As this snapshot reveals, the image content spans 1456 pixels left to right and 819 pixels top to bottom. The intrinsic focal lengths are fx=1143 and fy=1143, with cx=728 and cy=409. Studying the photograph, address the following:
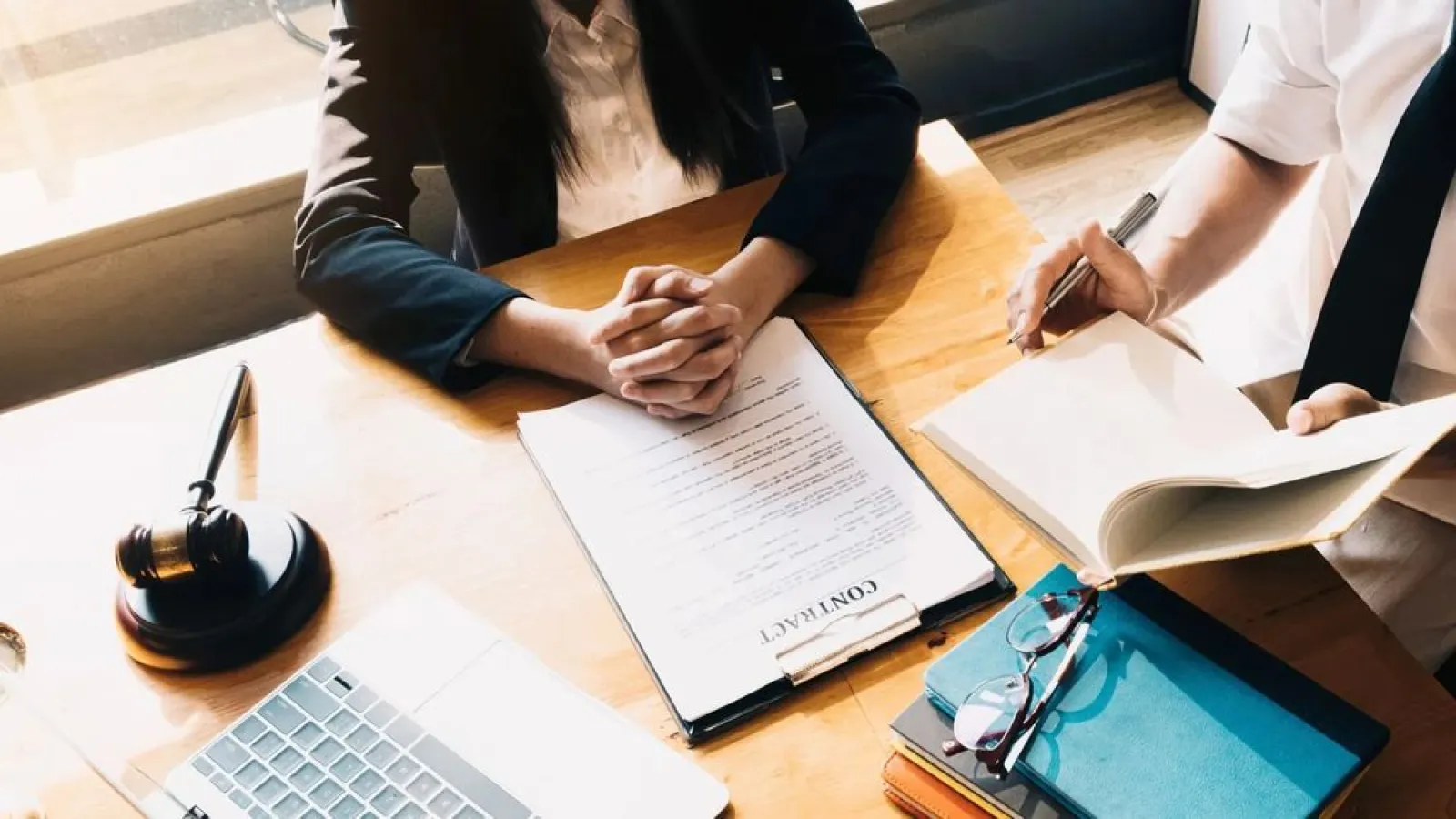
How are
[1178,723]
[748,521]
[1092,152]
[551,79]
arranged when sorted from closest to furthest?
[1178,723], [748,521], [551,79], [1092,152]

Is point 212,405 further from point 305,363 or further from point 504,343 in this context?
point 504,343

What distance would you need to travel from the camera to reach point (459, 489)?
2.98ft

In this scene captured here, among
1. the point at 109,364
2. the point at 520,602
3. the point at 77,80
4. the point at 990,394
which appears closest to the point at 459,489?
the point at 520,602

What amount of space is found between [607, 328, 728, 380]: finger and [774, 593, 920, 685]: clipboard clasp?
0.26 m

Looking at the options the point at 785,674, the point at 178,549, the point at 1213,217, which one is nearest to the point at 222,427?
the point at 178,549

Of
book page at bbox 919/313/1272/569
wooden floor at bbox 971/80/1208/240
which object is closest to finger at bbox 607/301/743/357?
book page at bbox 919/313/1272/569

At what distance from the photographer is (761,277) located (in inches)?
39.8

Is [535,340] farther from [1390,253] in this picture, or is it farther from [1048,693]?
[1390,253]

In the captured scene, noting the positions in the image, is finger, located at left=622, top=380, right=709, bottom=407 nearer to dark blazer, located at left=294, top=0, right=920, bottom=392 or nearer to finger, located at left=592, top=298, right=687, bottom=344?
finger, located at left=592, top=298, right=687, bottom=344

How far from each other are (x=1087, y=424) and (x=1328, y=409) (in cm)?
14

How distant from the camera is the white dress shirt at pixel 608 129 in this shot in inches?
48.6

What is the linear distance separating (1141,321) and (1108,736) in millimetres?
424

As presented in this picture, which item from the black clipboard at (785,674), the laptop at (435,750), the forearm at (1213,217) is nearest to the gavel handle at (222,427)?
the laptop at (435,750)

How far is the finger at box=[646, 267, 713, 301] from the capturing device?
0.96 m
